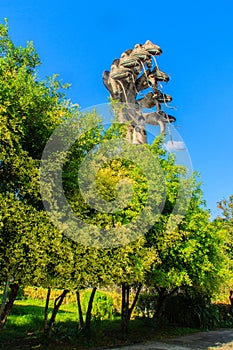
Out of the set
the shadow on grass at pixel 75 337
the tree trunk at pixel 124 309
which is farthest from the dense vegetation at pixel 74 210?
the tree trunk at pixel 124 309

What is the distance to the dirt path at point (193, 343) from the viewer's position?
1029cm

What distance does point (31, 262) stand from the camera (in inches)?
253

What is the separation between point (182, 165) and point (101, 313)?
8961 millimetres

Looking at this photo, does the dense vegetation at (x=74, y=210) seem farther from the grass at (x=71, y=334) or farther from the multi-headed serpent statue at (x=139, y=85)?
the multi-headed serpent statue at (x=139, y=85)

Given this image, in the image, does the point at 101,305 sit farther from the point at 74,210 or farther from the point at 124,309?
the point at 74,210

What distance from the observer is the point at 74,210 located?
7461mm

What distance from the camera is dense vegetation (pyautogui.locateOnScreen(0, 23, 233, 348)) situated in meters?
6.56

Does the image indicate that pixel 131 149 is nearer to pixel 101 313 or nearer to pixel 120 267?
pixel 120 267

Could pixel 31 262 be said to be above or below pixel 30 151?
below

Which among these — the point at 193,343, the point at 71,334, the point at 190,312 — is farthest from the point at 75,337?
the point at 190,312

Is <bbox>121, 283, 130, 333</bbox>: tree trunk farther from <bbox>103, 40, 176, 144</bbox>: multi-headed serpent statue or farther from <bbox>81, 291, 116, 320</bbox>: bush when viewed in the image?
<bbox>103, 40, 176, 144</bbox>: multi-headed serpent statue

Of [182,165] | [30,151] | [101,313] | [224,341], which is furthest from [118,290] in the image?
[30,151]

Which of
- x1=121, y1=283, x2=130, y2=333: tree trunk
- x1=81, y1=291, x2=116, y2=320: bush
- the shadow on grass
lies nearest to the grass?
the shadow on grass

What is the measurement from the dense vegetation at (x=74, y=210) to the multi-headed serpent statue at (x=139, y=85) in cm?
574
